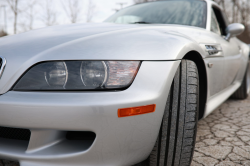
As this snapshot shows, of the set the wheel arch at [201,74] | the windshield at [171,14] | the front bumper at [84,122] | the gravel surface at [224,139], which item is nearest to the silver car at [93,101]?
the front bumper at [84,122]

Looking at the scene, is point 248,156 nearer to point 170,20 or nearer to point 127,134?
point 127,134

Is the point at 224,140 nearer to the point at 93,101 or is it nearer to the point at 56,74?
the point at 93,101

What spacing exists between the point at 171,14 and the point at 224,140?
1.22 meters

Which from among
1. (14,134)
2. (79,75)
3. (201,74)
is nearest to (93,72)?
(79,75)

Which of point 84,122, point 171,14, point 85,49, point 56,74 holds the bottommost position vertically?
point 84,122

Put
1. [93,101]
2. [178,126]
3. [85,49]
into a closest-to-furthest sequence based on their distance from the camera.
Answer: [93,101] → [85,49] → [178,126]

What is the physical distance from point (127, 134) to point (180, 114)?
1.20 feet

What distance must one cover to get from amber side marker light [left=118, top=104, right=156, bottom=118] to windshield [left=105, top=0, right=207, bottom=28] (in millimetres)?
1267

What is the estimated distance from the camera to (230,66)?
2.14m

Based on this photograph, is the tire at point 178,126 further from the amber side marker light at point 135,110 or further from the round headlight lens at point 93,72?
the round headlight lens at point 93,72

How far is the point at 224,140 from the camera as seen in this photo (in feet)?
5.94

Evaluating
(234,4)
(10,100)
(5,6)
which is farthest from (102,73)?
(234,4)

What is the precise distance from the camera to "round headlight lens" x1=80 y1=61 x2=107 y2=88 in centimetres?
93

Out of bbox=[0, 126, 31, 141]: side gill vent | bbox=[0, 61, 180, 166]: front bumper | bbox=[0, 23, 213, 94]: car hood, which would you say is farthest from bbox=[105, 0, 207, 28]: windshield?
bbox=[0, 126, 31, 141]: side gill vent
